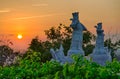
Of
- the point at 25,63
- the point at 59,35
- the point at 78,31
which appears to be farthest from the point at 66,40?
the point at 25,63

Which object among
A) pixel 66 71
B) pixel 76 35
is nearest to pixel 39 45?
pixel 76 35

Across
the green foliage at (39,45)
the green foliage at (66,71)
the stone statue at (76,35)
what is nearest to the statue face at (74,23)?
the stone statue at (76,35)

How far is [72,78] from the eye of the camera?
4.28 metres

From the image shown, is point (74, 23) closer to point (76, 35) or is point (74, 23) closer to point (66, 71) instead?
point (76, 35)

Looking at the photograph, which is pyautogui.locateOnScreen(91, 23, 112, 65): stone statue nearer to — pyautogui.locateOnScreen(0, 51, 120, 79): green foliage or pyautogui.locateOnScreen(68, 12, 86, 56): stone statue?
pyautogui.locateOnScreen(68, 12, 86, 56): stone statue

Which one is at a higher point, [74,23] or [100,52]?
[74,23]

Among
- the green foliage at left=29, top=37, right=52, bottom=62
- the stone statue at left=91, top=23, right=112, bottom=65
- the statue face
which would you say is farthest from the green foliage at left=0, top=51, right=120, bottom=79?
the green foliage at left=29, top=37, right=52, bottom=62

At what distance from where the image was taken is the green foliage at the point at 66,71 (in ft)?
13.5

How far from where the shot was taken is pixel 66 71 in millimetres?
4316

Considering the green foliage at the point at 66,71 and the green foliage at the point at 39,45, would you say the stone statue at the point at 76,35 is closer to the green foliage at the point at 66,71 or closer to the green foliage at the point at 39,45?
the green foliage at the point at 66,71

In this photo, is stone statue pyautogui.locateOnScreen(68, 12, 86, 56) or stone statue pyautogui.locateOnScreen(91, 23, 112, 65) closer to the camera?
stone statue pyautogui.locateOnScreen(91, 23, 112, 65)

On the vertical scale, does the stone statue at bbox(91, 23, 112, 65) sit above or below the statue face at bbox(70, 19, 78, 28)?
below

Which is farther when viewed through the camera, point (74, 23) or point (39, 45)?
point (39, 45)

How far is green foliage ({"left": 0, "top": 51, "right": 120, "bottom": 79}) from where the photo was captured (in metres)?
4.10
